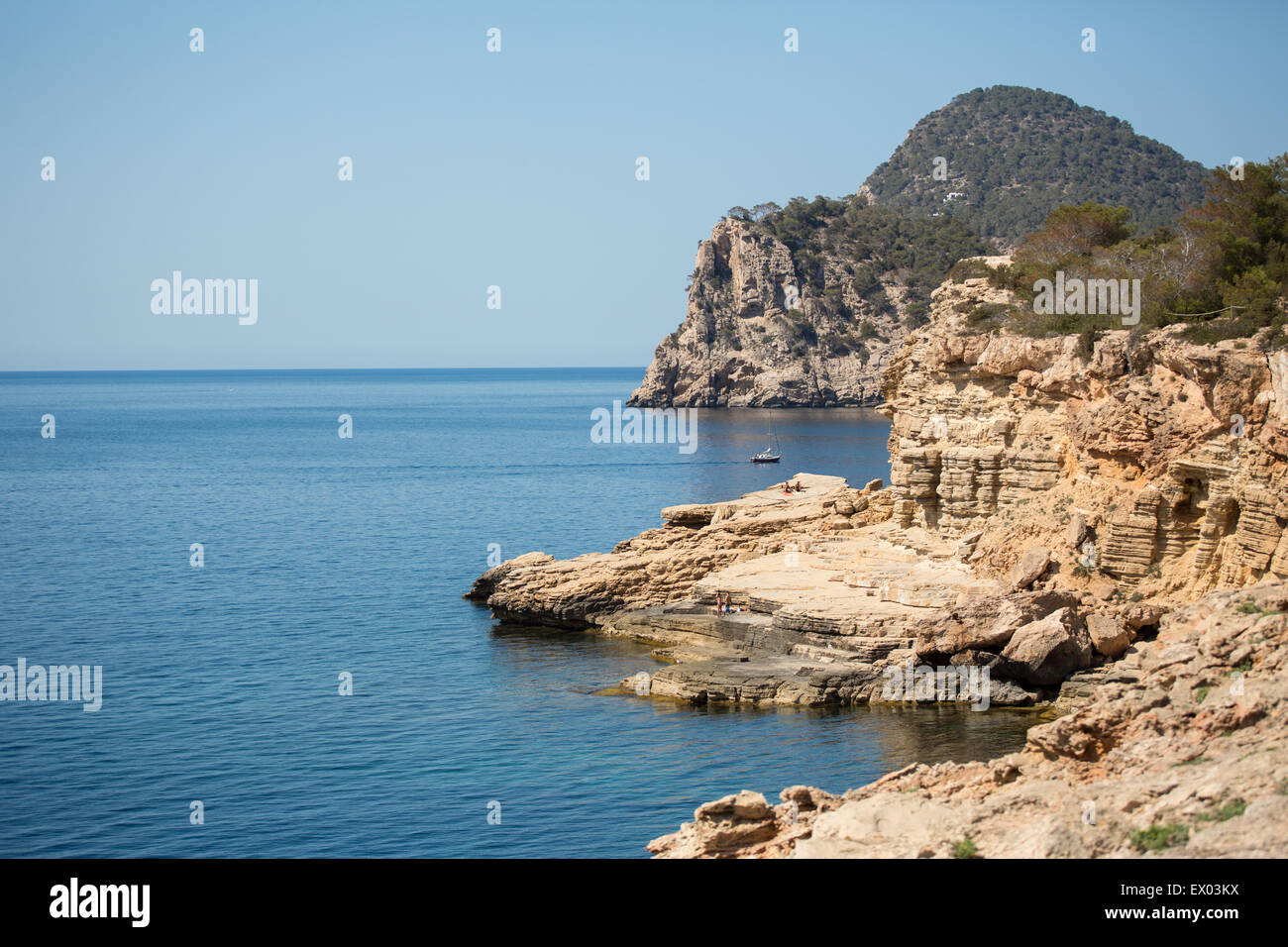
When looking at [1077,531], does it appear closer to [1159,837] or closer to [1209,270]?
[1209,270]

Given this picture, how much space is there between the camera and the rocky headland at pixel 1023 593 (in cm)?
1238

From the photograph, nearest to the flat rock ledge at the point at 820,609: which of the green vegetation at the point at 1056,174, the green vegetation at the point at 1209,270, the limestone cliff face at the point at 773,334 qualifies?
the green vegetation at the point at 1209,270

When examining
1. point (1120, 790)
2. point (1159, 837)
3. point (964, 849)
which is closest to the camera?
point (1159, 837)

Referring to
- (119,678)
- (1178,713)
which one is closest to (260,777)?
(119,678)

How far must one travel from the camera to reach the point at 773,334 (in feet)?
466

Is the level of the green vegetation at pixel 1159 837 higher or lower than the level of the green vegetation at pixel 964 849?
higher

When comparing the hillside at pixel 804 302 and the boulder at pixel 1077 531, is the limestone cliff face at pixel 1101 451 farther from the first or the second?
the hillside at pixel 804 302

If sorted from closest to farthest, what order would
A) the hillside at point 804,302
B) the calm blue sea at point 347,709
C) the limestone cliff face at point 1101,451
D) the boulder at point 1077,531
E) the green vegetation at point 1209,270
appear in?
1. the calm blue sea at point 347,709
2. the limestone cliff face at point 1101,451
3. the green vegetation at point 1209,270
4. the boulder at point 1077,531
5. the hillside at point 804,302

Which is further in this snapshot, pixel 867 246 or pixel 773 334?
pixel 867 246

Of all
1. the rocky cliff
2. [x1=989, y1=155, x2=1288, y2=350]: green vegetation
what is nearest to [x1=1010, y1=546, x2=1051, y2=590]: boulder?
[x1=989, y1=155, x2=1288, y2=350]: green vegetation

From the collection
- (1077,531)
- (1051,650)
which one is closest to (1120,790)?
(1051,650)

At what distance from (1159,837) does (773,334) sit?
134 metres

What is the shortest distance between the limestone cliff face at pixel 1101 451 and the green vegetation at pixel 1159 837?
49.3 feet
